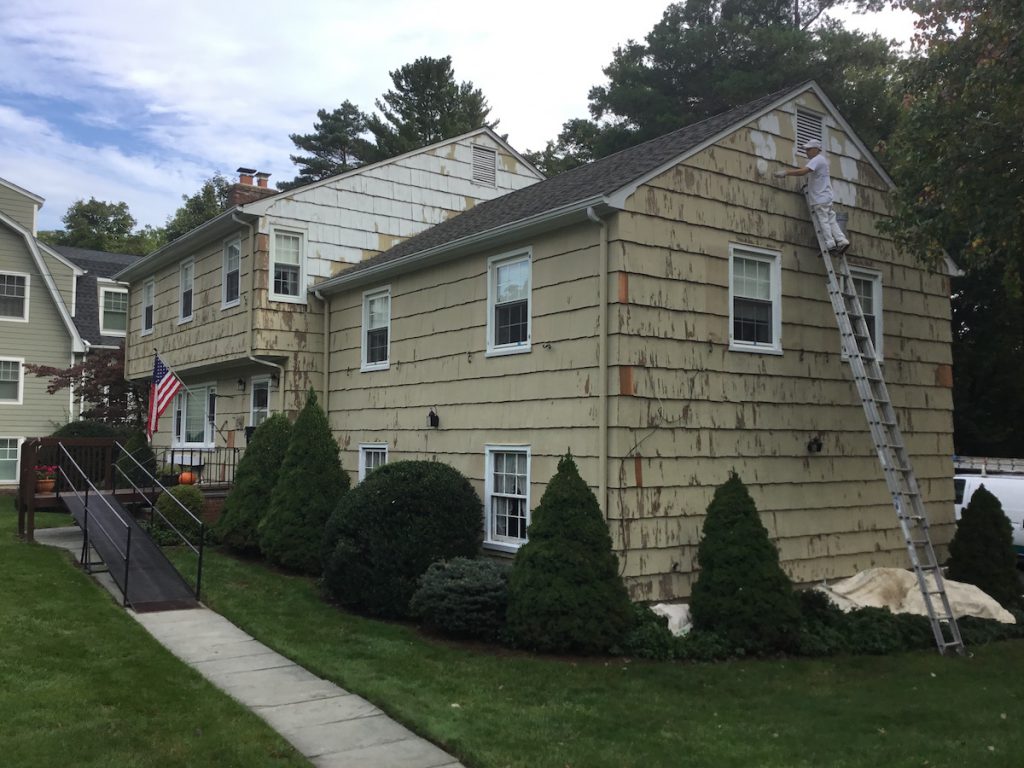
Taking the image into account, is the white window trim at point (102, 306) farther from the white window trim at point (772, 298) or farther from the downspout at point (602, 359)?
the white window trim at point (772, 298)

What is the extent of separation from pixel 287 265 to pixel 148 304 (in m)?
7.11

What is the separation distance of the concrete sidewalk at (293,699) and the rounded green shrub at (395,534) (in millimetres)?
1597

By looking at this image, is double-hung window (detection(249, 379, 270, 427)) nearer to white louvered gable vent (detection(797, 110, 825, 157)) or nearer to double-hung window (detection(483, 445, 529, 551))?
double-hung window (detection(483, 445, 529, 551))

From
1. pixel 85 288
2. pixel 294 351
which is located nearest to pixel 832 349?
pixel 294 351

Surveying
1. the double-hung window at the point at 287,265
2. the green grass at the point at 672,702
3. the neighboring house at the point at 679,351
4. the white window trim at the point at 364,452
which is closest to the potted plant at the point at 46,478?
the double-hung window at the point at 287,265

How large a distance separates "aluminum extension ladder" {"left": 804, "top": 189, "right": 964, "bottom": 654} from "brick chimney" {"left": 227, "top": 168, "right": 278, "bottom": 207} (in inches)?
482

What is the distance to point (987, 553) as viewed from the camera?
38.8ft

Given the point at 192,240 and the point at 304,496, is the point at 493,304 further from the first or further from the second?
the point at 192,240

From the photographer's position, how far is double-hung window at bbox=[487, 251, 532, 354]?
11.8 metres

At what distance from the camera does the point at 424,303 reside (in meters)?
13.8

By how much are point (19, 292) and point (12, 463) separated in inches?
206

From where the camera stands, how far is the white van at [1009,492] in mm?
17094

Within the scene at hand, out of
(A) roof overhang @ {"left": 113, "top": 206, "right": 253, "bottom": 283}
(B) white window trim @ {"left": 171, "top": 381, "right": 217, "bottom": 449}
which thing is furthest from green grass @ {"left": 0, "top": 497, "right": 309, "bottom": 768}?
(B) white window trim @ {"left": 171, "top": 381, "right": 217, "bottom": 449}

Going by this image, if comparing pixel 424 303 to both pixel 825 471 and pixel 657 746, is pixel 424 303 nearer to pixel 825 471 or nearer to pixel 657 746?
pixel 825 471
